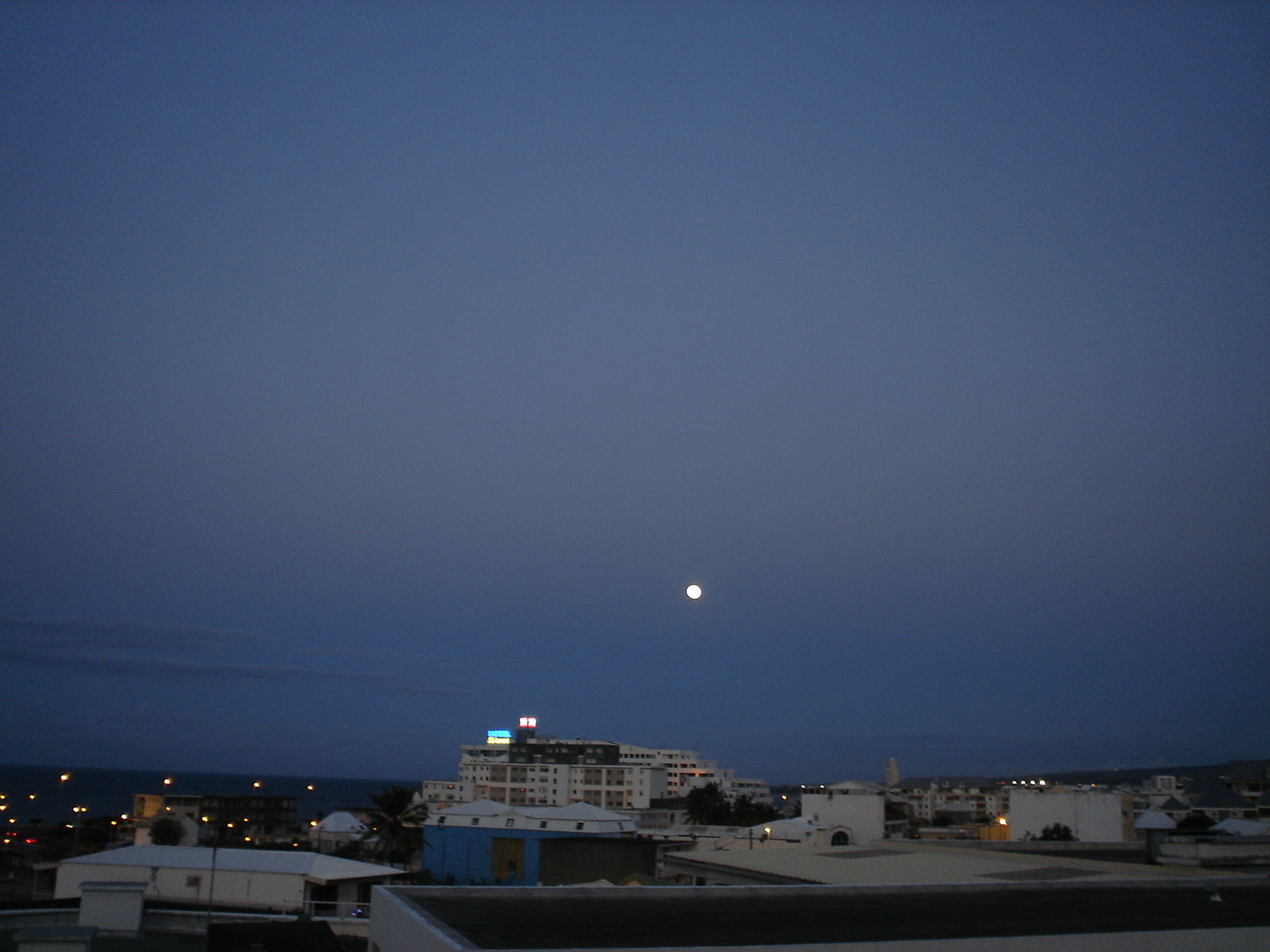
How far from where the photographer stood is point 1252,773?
125688 mm

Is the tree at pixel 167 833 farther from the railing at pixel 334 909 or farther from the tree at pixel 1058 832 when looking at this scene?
the tree at pixel 1058 832

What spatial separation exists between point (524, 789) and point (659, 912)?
109 meters

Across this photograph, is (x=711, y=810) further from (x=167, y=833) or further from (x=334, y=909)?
(x=334, y=909)

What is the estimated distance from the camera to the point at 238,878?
106 feet

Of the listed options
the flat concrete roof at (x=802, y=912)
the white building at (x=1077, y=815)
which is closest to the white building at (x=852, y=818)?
the white building at (x=1077, y=815)

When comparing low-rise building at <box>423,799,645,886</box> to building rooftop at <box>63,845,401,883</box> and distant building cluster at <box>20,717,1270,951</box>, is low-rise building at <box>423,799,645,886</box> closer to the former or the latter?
distant building cluster at <box>20,717,1270,951</box>

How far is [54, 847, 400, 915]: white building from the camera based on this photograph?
105 ft

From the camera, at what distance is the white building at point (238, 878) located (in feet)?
105

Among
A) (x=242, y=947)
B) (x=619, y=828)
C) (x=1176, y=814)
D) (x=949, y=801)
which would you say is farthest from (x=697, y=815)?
(x=242, y=947)

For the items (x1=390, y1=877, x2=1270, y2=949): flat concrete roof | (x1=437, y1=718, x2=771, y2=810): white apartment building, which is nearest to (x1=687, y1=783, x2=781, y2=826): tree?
(x1=437, y1=718, x2=771, y2=810): white apartment building

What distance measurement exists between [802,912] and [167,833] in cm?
5946

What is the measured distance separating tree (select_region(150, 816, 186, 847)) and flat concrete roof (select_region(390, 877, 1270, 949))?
55.3 metres

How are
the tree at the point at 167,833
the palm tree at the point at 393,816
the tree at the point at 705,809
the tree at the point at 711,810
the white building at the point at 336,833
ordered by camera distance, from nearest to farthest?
the palm tree at the point at 393,816
the white building at the point at 336,833
the tree at the point at 167,833
the tree at the point at 711,810
the tree at the point at 705,809

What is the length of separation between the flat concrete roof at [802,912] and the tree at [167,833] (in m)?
55.3
